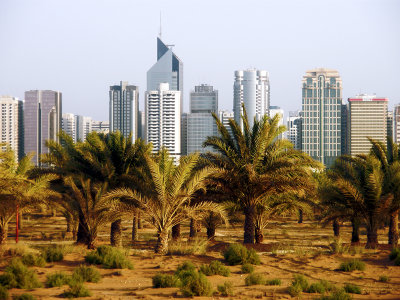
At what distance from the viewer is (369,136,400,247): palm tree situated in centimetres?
2256

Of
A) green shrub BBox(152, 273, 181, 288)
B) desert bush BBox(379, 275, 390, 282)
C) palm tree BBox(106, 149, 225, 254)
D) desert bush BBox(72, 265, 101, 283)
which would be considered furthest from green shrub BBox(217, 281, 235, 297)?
palm tree BBox(106, 149, 225, 254)

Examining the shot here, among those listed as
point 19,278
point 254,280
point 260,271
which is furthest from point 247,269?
point 19,278

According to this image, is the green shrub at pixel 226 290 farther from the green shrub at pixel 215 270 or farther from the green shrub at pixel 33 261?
the green shrub at pixel 33 261

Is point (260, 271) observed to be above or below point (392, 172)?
below

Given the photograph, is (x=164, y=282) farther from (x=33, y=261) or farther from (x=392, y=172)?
(x=392, y=172)

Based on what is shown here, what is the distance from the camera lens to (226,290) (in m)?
13.5

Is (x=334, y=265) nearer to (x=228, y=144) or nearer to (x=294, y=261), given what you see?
(x=294, y=261)

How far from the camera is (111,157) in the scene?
24.4 meters

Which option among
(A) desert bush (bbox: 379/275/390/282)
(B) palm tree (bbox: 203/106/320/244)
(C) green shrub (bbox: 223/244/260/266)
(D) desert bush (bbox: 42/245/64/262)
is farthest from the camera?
(B) palm tree (bbox: 203/106/320/244)

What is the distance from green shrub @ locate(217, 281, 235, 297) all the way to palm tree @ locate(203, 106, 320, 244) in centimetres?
812

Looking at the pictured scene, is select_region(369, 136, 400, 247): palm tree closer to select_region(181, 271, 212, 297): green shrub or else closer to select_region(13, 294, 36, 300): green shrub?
select_region(181, 271, 212, 297): green shrub

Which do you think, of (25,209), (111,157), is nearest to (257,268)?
(111,157)

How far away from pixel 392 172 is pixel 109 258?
481 inches

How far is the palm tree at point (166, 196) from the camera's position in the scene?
19797 mm
